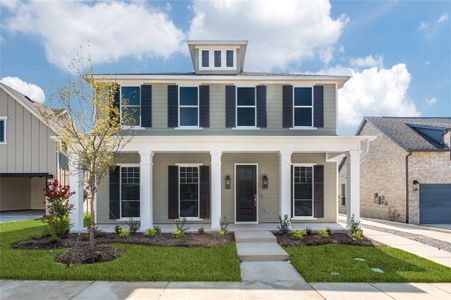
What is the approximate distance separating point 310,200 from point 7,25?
1296 cm

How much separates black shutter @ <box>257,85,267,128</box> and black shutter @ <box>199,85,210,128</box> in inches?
75.0

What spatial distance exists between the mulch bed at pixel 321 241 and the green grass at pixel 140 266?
171 cm

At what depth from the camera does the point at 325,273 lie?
6598 mm

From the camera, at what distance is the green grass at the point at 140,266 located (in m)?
6.37

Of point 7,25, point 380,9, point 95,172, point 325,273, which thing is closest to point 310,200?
point 325,273

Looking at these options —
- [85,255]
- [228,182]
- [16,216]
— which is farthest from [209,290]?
[16,216]

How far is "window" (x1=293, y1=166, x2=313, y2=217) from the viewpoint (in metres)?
12.9

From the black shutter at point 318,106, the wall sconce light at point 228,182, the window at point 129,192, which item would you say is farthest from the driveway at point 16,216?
the black shutter at point 318,106

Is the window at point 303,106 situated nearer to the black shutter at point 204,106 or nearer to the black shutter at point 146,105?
the black shutter at point 204,106

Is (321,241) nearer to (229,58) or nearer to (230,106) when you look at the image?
(230,106)

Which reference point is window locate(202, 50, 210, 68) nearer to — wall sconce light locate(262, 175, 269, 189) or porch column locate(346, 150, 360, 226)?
wall sconce light locate(262, 175, 269, 189)

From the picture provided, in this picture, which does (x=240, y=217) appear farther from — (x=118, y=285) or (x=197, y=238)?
(x=118, y=285)

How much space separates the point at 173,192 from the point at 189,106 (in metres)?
3.32

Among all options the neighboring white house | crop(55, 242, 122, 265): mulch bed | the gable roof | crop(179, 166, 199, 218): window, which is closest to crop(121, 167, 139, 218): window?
crop(179, 166, 199, 218): window
